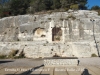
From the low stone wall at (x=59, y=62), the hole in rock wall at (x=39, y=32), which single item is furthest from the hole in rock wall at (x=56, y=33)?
the low stone wall at (x=59, y=62)

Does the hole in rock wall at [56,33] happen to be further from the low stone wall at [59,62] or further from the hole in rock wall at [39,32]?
the low stone wall at [59,62]

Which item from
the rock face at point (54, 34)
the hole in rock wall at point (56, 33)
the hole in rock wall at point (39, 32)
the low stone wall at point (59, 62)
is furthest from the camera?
the hole in rock wall at point (39, 32)

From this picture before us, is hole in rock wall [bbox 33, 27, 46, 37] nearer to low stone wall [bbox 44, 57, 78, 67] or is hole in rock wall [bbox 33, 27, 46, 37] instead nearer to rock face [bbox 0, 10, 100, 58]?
rock face [bbox 0, 10, 100, 58]

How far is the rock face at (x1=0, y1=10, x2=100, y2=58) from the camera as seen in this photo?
21.3m

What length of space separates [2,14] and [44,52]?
21134mm

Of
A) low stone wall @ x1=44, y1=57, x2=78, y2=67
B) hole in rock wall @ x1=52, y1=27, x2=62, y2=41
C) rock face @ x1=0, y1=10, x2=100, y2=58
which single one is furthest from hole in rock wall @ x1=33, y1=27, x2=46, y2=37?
low stone wall @ x1=44, y1=57, x2=78, y2=67

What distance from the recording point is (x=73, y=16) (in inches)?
1051

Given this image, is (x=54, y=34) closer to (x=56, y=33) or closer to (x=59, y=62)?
(x=56, y=33)

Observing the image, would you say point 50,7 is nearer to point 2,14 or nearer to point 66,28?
point 2,14

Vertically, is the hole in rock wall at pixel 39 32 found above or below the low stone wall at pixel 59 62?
above

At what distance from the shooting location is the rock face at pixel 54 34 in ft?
69.8

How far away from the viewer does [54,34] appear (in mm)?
25750

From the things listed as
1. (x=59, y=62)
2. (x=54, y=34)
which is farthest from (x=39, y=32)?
(x=59, y=62)

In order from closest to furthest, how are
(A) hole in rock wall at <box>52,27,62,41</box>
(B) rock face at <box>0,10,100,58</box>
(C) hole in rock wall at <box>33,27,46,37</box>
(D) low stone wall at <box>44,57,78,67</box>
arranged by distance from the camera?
(D) low stone wall at <box>44,57,78,67</box> → (B) rock face at <box>0,10,100,58</box> → (A) hole in rock wall at <box>52,27,62,41</box> → (C) hole in rock wall at <box>33,27,46,37</box>
